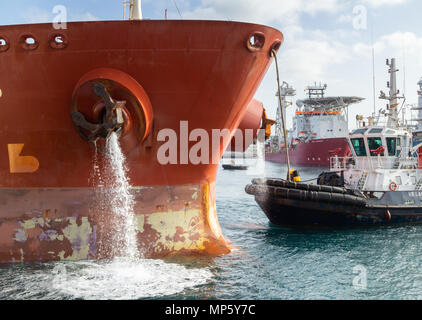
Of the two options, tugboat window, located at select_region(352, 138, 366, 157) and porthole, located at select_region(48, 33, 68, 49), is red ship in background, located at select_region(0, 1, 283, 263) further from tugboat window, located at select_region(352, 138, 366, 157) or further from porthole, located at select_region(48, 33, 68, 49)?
tugboat window, located at select_region(352, 138, 366, 157)

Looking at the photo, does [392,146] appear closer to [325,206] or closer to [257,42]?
[325,206]

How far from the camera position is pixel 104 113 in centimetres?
565

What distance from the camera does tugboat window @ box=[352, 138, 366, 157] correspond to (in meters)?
13.7

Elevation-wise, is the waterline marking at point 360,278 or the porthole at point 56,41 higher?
the porthole at point 56,41

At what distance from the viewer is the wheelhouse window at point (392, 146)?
13.3 meters

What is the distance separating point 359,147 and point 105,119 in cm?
1117

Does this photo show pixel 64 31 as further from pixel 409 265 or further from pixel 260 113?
pixel 409 265

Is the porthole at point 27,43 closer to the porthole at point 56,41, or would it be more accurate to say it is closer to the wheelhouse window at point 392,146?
the porthole at point 56,41

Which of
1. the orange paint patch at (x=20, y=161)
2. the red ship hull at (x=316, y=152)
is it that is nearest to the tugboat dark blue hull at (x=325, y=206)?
the orange paint patch at (x=20, y=161)

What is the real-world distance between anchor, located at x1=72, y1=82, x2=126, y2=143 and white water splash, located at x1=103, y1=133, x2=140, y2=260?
2.11 feet

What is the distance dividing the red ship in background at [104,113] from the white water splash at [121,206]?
12 centimetres


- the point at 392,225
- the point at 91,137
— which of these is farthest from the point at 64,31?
the point at 392,225

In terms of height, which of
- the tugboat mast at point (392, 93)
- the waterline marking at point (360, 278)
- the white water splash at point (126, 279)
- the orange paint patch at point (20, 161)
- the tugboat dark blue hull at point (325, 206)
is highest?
the tugboat mast at point (392, 93)

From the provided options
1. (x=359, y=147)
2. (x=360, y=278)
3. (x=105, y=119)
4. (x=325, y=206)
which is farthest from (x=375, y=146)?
(x=105, y=119)
